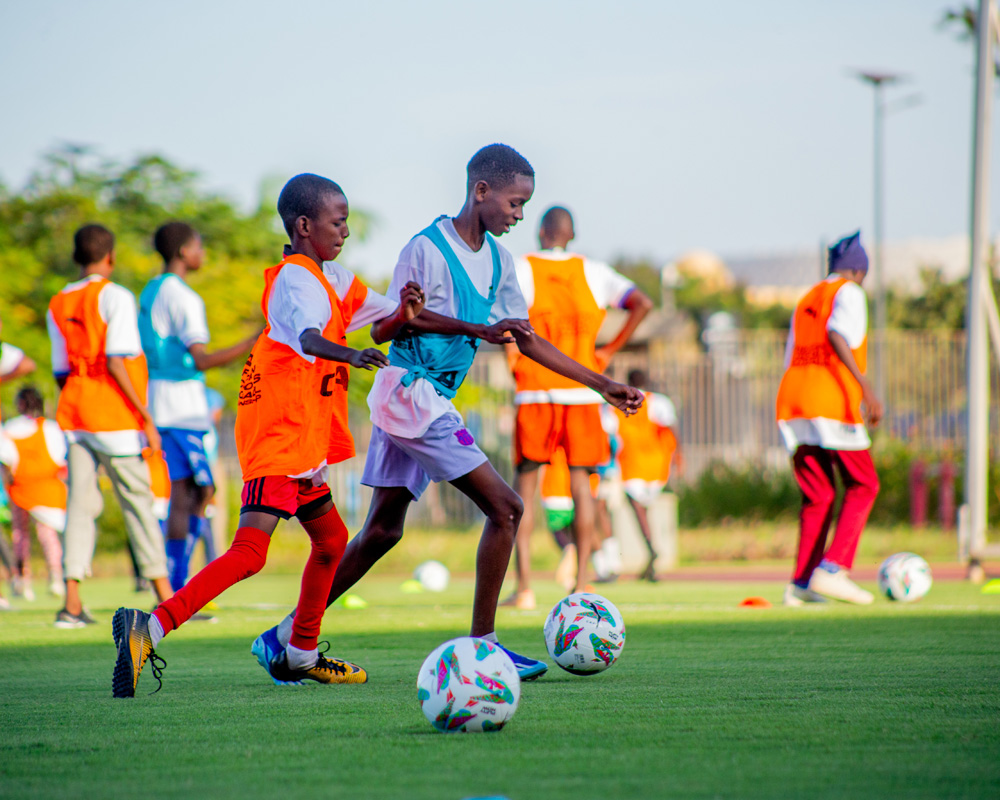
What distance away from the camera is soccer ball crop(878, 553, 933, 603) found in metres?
8.66

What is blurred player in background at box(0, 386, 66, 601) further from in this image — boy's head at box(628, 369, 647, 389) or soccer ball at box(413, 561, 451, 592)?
boy's head at box(628, 369, 647, 389)

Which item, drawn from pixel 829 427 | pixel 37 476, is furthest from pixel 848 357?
pixel 37 476

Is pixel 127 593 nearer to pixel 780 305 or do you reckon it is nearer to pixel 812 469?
pixel 812 469

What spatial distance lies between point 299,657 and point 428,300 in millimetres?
1513

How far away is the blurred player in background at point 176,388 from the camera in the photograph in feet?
26.2

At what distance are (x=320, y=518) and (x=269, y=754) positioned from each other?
1.62 m

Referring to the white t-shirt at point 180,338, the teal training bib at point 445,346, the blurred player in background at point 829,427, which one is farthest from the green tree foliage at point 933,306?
the teal training bib at point 445,346

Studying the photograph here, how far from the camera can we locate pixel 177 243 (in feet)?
26.8

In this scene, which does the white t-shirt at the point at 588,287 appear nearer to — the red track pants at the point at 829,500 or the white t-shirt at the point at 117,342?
the red track pants at the point at 829,500

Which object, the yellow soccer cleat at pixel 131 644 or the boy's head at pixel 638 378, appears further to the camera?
the boy's head at pixel 638 378

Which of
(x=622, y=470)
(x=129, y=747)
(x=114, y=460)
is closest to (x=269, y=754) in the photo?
(x=129, y=747)

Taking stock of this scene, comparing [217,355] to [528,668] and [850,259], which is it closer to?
[528,668]

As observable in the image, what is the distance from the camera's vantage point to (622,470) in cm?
1322

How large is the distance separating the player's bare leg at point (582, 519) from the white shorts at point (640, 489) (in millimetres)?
4746
